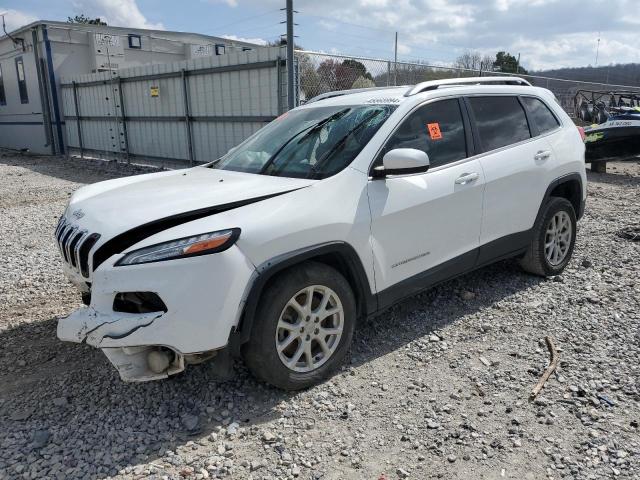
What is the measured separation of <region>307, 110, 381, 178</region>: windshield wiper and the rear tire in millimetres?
1963

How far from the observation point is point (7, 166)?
16891 mm

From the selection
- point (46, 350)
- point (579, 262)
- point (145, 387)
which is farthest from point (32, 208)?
point (579, 262)

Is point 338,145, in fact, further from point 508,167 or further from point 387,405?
point 387,405

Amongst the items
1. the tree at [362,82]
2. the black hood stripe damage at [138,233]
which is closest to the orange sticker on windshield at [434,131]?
the black hood stripe damage at [138,233]

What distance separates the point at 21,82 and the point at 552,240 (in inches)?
838

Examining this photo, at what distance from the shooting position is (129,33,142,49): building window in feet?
65.5

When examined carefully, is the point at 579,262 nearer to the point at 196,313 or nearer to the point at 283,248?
the point at 283,248

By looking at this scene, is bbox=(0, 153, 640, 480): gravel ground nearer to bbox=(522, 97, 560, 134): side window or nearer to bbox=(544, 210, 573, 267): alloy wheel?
bbox=(544, 210, 573, 267): alloy wheel

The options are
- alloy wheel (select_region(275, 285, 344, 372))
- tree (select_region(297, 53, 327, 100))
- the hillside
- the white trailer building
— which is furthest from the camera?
the hillside

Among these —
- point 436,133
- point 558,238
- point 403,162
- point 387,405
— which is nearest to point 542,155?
point 558,238

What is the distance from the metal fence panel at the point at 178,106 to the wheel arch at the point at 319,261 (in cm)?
722

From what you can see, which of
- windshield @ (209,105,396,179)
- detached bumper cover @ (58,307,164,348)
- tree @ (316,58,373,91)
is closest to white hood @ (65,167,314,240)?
windshield @ (209,105,396,179)

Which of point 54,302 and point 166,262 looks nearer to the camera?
point 166,262

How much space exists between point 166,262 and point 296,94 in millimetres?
7456
